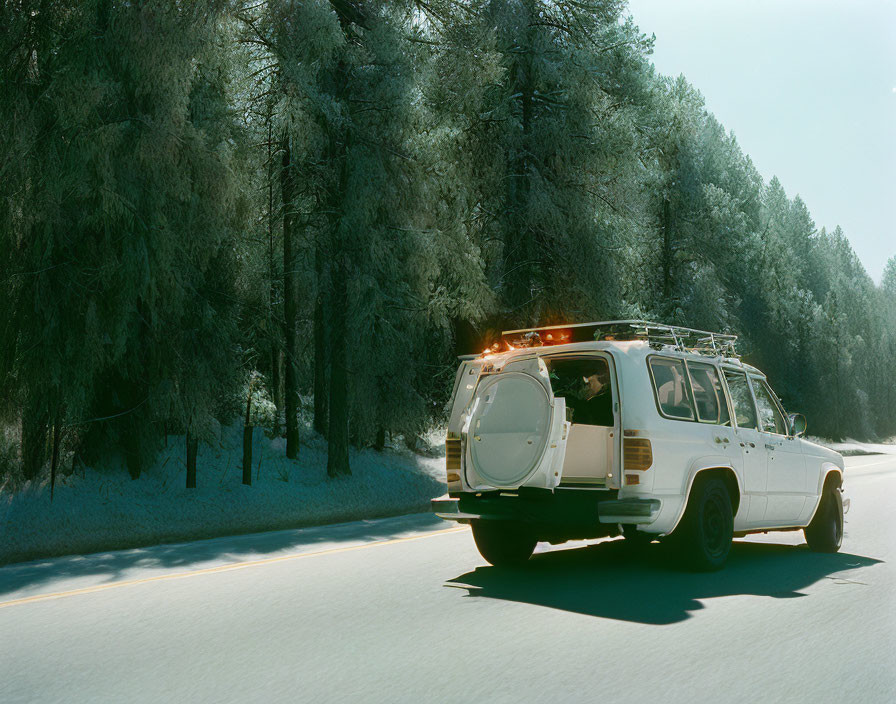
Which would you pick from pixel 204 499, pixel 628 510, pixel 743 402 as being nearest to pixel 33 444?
pixel 204 499

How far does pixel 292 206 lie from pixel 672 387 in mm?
11297

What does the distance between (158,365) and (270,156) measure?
636 centimetres

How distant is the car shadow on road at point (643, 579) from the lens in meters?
7.63

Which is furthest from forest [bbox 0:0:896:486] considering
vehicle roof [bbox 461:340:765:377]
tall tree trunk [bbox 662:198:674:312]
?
tall tree trunk [bbox 662:198:674:312]

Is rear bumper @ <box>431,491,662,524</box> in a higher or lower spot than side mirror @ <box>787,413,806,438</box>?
lower

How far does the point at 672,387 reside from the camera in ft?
30.7

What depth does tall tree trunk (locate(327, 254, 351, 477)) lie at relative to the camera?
18.5m

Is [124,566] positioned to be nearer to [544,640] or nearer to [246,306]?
[544,640]

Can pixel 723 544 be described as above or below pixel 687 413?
below

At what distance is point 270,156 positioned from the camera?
19000 mm

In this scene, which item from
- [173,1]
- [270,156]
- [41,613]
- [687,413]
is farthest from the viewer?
[270,156]

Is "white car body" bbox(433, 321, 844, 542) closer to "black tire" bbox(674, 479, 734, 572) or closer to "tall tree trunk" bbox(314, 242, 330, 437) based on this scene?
"black tire" bbox(674, 479, 734, 572)

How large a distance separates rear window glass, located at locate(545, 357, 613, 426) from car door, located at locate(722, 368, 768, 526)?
141 centimetres

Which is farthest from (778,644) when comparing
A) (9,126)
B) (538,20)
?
(538,20)
